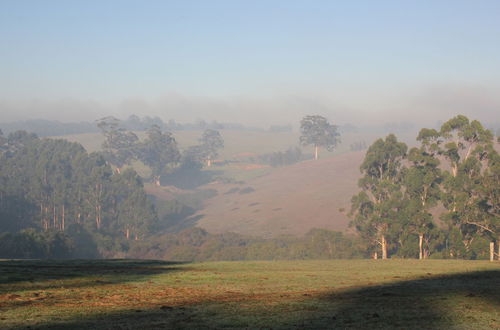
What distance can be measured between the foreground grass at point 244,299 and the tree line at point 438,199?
3370 centimetres

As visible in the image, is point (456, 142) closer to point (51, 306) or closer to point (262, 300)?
point (262, 300)

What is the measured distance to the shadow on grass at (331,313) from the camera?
19.5 metres

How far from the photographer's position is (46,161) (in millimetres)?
167500

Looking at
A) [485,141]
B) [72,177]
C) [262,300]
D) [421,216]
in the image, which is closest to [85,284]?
[262,300]

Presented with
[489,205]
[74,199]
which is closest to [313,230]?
[489,205]

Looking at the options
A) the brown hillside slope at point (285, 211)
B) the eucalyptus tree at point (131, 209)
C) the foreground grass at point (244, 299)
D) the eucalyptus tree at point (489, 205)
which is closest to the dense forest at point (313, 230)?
the eucalyptus tree at point (489, 205)

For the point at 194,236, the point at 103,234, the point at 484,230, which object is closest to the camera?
the point at 484,230

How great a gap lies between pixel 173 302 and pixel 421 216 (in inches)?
2192

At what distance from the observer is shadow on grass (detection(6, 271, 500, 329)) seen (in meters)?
19.5

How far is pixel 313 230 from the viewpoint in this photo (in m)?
Result: 119

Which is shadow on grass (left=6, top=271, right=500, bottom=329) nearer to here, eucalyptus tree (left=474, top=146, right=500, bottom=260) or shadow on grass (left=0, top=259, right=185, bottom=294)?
shadow on grass (left=0, top=259, right=185, bottom=294)

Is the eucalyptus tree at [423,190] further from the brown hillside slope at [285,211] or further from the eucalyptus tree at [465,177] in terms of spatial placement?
the brown hillside slope at [285,211]

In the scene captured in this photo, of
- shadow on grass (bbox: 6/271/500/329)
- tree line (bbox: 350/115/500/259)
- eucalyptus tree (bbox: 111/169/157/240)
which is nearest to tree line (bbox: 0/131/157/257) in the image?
eucalyptus tree (bbox: 111/169/157/240)

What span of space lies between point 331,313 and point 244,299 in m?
5.52
